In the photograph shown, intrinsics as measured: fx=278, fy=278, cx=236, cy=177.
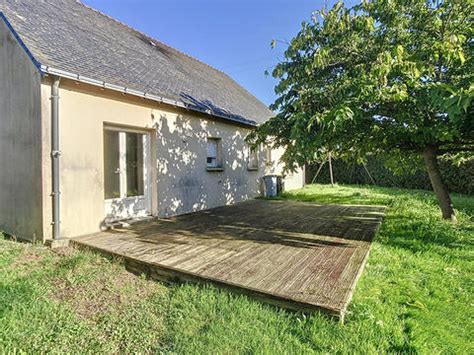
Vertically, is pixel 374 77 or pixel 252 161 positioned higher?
pixel 374 77

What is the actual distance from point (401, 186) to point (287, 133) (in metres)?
12.6

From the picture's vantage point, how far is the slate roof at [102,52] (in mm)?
5441

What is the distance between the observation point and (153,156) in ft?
23.1

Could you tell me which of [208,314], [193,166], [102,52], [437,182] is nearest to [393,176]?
[437,182]

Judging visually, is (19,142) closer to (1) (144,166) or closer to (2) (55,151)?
(2) (55,151)

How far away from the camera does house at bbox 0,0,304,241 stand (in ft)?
16.3

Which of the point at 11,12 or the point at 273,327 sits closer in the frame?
the point at 273,327

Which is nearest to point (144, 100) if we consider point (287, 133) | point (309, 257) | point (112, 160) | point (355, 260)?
point (112, 160)

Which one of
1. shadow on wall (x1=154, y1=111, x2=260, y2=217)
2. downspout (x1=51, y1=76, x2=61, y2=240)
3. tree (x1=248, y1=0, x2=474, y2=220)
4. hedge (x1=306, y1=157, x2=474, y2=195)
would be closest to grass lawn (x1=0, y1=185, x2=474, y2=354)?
downspout (x1=51, y1=76, x2=61, y2=240)

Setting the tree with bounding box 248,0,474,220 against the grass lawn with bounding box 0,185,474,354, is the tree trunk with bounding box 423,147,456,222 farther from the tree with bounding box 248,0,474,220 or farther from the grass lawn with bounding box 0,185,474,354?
the grass lawn with bounding box 0,185,474,354

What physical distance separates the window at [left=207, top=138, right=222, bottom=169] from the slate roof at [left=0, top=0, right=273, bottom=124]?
930 mm

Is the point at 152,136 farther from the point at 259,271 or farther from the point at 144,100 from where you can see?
the point at 259,271

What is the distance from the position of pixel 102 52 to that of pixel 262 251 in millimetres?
Result: 6211

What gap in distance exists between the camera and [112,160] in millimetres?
6227
